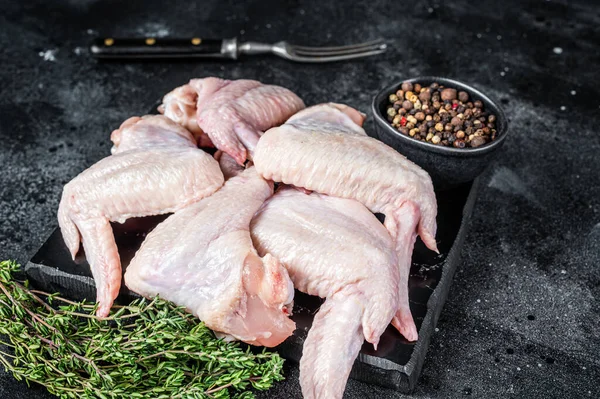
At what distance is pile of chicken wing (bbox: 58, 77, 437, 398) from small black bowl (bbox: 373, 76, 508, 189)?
0.15m

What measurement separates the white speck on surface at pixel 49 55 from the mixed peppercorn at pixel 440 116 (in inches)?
98.1

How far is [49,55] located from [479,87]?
112 inches

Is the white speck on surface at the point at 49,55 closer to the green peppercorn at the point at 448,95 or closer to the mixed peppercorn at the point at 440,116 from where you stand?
the mixed peppercorn at the point at 440,116

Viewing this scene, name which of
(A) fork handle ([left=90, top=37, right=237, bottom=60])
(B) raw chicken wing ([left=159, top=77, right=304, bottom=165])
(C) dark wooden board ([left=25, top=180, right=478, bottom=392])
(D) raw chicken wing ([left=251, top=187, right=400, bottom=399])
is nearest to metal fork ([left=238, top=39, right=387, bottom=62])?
(A) fork handle ([left=90, top=37, right=237, bottom=60])

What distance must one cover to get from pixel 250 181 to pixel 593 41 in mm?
3201

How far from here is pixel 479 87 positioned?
4641 millimetres

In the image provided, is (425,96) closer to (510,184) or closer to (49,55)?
(510,184)

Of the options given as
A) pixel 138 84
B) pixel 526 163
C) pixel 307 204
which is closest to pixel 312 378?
pixel 307 204

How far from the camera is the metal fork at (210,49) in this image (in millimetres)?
4496

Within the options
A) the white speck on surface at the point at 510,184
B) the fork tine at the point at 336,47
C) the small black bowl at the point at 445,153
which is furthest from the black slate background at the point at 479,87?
the small black bowl at the point at 445,153

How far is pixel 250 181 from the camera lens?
2992 mm

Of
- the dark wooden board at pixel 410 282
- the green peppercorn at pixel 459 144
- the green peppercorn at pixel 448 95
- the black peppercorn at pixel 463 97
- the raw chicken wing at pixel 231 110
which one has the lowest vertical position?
the dark wooden board at pixel 410 282

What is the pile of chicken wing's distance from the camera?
2.60 metres

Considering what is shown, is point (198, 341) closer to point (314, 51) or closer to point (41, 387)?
point (41, 387)
